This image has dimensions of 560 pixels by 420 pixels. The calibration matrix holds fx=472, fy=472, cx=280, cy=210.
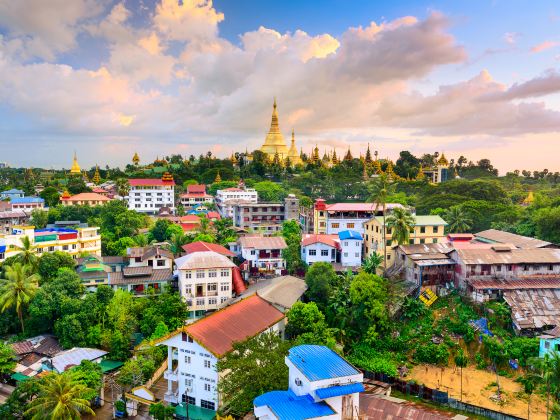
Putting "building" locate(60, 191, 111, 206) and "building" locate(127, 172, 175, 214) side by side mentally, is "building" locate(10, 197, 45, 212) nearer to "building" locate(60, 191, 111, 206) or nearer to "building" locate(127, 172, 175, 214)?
"building" locate(60, 191, 111, 206)

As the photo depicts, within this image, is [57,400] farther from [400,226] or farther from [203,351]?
[400,226]

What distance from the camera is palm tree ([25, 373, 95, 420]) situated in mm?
21812

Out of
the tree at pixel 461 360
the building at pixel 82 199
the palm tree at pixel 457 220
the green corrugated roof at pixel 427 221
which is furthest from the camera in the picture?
the building at pixel 82 199

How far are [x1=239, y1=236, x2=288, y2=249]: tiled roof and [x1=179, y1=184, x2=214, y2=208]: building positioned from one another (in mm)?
35042

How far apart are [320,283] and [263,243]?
37.1 ft

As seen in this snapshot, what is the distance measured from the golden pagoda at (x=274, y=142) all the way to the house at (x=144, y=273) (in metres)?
73.4

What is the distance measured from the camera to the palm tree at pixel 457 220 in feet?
167

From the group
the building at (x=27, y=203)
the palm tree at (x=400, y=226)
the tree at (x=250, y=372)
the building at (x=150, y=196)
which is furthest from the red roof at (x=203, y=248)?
the building at (x=27, y=203)

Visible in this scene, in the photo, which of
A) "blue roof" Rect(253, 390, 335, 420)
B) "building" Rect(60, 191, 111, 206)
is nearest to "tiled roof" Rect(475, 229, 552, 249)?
"blue roof" Rect(253, 390, 335, 420)

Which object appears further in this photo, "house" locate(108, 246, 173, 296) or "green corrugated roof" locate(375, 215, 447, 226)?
"green corrugated roof" locate(375, 215, 447, 226)

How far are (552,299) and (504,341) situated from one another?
606 cm

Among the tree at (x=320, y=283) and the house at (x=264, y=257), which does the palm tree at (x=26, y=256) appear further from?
the tree at (x=320, y=283)

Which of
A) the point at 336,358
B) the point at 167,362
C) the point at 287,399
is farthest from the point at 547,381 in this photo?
the point at 167,362

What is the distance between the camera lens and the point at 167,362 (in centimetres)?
2920
